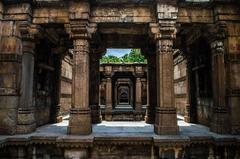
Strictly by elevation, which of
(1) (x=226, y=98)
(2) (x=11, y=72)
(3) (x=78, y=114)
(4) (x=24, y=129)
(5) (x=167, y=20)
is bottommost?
(4) (x=24, y=129)

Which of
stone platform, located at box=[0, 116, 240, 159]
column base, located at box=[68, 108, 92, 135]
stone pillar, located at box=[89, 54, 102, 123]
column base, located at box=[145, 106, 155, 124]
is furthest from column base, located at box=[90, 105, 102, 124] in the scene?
stone platform, located at box=[0, 116, 240, 159]

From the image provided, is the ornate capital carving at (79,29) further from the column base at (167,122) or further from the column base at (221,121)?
the column base at (221,121)

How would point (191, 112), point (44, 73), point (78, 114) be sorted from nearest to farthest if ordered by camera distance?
point (78, 114), point (44, 73), point (191, 112)

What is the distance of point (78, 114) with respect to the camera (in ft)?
25.2

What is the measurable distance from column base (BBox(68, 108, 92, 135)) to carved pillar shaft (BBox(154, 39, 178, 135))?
2361 millimetres

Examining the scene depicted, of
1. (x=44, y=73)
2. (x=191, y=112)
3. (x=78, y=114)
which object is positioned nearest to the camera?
(x=78, y=114)

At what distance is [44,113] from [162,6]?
6768 millimetres

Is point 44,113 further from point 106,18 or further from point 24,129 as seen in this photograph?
point 106,18

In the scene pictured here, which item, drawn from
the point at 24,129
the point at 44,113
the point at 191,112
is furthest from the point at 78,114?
the point at 191,112

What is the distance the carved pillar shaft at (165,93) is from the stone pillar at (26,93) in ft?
14.5

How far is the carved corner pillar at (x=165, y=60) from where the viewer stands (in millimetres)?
7672

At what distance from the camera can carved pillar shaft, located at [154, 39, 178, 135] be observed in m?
7.55

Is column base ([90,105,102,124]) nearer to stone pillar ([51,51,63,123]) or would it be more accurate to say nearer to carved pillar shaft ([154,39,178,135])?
stone pillar ([51,51,63,123])

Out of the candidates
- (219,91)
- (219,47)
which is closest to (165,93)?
(219,91)
